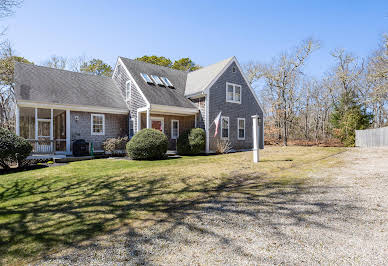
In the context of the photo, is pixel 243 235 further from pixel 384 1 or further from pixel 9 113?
pixel 9 113

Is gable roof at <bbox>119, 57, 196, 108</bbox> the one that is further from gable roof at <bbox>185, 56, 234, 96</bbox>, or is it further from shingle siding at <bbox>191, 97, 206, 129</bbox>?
gable roof at <bbox>185, 56, 234, 96</bbox>

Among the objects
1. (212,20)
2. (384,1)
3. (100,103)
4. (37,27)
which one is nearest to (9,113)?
(100,103)

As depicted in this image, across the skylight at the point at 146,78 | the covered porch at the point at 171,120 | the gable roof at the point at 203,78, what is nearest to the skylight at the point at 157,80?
the skylight at the point at 146,78

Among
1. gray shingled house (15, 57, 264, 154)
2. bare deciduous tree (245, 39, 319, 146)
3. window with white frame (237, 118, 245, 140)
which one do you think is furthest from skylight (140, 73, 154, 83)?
bare deciduous tree (245, 39, 319, 146)

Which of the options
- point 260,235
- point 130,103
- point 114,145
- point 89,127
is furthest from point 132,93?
point 260,235

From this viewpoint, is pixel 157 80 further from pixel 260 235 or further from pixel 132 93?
pixel 260 235

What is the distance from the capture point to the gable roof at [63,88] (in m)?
13.6

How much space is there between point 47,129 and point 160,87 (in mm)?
9786

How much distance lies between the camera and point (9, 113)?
27594mm

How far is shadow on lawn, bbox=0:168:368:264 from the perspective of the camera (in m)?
3.35

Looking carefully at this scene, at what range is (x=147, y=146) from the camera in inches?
469

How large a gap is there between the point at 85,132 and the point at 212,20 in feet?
33.3

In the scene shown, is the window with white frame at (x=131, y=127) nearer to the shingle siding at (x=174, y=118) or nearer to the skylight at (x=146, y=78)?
the shingle siding at (x=174, y=118)

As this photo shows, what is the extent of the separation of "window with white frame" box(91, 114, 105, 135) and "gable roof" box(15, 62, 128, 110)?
0.80m
